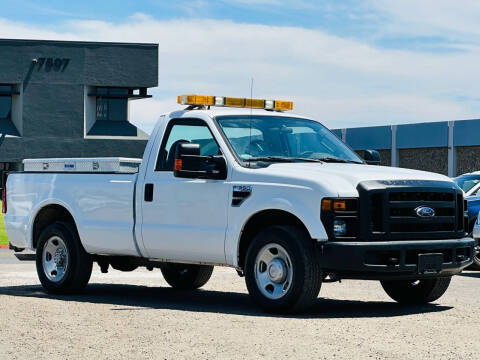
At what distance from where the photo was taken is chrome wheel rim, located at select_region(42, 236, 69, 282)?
13.4m

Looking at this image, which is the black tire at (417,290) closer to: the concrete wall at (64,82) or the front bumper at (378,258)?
the front bumper at (378,258)

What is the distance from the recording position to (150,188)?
1220cm

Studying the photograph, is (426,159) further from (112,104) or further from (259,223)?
(259,223)

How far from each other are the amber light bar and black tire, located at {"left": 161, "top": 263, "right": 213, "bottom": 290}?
8.40 ft

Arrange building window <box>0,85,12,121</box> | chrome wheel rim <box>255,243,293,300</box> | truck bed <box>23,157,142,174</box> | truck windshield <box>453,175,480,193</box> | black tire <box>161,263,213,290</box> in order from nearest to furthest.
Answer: chrome wheel rim <box>255,243,293,300</box> < truck bed <box>23,157,142,174</box> < black tire <box>161,263,213,290</box> < truck windshield <box>453,175,480,193</box> < building window <box>0,85,12,121</box>

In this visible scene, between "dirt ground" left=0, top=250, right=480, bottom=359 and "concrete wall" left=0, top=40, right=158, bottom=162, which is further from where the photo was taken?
"concrete wall" left=0, top=40, right=158, bottom=162

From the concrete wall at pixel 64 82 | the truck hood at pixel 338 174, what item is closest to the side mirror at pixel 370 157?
the truck hood at pixel 338 174

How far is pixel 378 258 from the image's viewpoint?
34.8 ft

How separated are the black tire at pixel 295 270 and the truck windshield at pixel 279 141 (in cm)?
109

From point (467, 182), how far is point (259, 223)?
7.90 meters

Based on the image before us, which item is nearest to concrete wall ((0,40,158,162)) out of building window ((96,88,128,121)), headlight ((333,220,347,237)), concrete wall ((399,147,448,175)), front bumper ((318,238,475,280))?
building window ((96,88,128,121))

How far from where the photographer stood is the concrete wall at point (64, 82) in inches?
2606

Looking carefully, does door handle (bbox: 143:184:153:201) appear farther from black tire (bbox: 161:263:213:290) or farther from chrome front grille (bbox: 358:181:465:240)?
chrome front grille (bbox: 358:181:465:240)

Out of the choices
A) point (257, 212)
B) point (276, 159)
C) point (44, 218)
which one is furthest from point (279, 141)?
point (44, 218)
